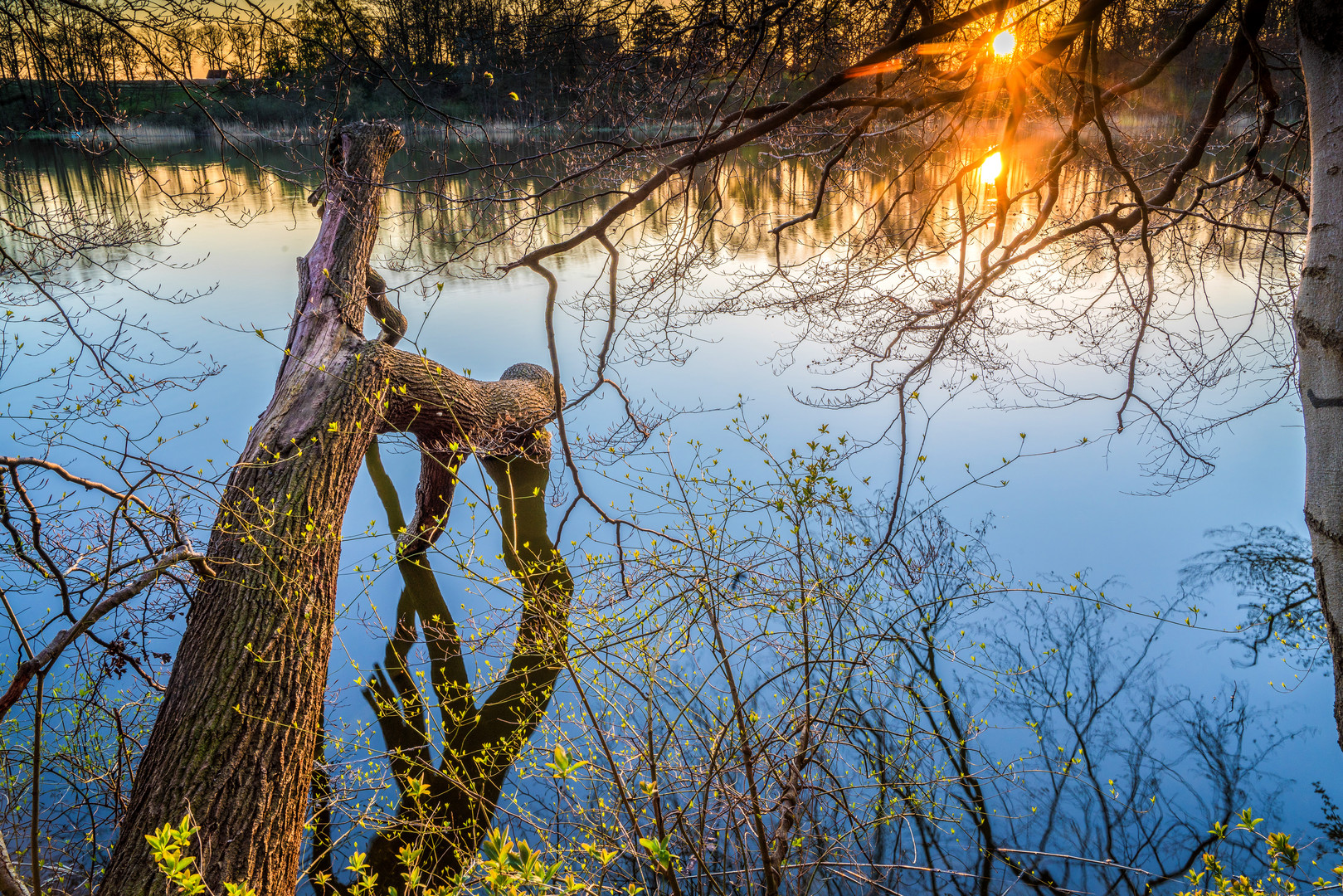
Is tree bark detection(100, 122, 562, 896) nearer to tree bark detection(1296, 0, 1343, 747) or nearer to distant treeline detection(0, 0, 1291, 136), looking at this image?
distant treeline detection(0, 0, 1291, 136)

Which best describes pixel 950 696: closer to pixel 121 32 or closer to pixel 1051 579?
pixel 1051 579

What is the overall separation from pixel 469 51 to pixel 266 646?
2.58 m

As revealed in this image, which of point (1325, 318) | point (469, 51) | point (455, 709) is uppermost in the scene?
point (469, 51)

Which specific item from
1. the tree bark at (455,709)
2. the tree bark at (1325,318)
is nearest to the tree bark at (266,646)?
the tree bark at (455,709)

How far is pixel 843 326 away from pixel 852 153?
2.10 metres

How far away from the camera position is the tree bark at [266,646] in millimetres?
2125

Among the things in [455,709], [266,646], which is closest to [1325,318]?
[266,646]

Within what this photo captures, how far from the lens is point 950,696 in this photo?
136 inches

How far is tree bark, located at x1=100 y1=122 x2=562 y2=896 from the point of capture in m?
2.12

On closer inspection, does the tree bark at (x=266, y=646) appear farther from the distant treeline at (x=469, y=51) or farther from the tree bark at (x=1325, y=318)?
the tree bark at (x=1325, y=318)

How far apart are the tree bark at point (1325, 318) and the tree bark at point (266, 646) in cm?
167

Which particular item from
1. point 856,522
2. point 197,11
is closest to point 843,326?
point 856,522

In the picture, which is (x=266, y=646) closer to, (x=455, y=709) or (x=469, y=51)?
(x=455, y=709)

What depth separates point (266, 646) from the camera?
249 cm
